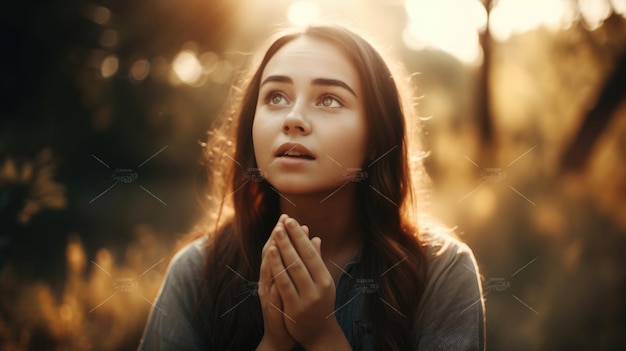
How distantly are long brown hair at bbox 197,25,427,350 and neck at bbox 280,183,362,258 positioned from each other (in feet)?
0.10

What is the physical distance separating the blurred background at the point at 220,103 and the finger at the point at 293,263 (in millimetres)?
707

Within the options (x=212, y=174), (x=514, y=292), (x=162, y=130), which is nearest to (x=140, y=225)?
(x=162, y=130)

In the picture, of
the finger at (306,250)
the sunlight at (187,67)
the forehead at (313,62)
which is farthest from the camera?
the sunlight at (187,67)

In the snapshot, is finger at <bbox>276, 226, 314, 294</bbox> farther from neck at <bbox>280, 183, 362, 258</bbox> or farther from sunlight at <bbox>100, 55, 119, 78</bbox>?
sunlight at <bbox>100, 55, 119, 78</bbox>

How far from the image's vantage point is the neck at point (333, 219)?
130 cm

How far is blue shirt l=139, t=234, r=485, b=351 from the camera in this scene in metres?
1.15

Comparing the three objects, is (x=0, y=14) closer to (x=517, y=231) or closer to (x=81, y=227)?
(x=81, y=227)

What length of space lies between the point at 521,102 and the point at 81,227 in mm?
1847

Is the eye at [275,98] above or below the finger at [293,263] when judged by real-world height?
above

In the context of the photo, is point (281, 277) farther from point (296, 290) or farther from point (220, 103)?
point (220, 103)

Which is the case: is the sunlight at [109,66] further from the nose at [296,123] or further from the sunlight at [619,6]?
the sunlight at [619,6]

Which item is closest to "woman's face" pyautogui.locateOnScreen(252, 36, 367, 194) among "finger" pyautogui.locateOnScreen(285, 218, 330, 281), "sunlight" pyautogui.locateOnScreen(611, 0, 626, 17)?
"finger" pyautogui.locateOnScreen(285, 218, 330, 281)

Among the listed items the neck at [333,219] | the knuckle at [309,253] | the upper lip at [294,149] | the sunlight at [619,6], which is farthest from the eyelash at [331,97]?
the sunlight at [619,6]

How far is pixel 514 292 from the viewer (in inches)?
77.2
